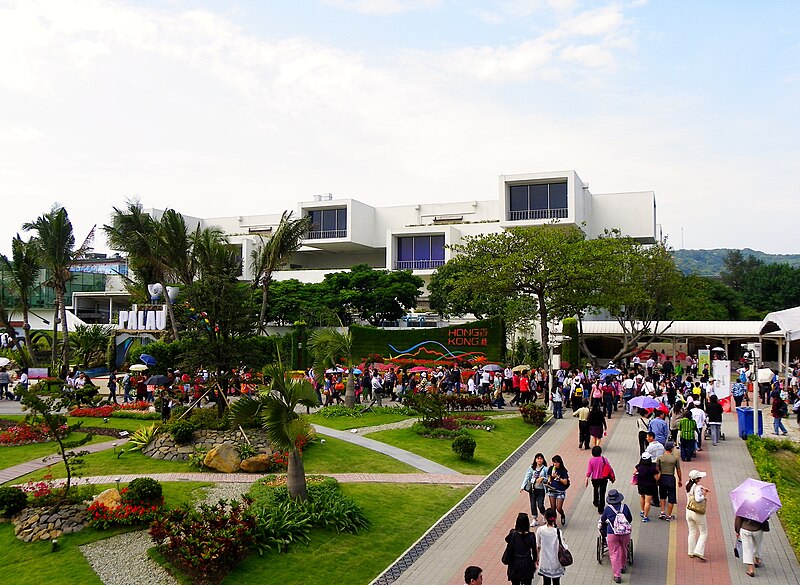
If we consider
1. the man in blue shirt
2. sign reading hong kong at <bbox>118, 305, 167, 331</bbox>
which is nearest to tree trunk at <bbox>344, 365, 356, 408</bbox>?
the man in blue shirt

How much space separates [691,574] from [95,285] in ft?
207

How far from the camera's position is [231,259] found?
142ft

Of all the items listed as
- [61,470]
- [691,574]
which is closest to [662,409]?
[691,574]

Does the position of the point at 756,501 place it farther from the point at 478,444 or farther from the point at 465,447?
the point at 478,444

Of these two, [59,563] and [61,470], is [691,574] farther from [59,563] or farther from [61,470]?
[61,470]

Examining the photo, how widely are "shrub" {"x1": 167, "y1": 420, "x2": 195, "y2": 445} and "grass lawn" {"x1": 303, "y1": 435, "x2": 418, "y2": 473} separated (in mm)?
2944

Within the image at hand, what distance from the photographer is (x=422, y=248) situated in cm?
5925

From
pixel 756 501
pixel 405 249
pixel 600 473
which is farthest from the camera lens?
pixel 405 249

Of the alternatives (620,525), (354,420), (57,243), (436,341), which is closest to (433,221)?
(436,341)

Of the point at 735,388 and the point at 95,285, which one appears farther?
the point at 95,285

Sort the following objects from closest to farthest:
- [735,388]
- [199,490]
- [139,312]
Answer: [199,490] < [735,388] < [139,312]

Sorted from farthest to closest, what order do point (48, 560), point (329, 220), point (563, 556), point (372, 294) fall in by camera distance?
point (329, 220) → point (372, 294) → point (48, 560) → point (563, 556)

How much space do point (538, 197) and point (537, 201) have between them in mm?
344

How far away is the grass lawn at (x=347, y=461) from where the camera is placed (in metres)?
15.4
